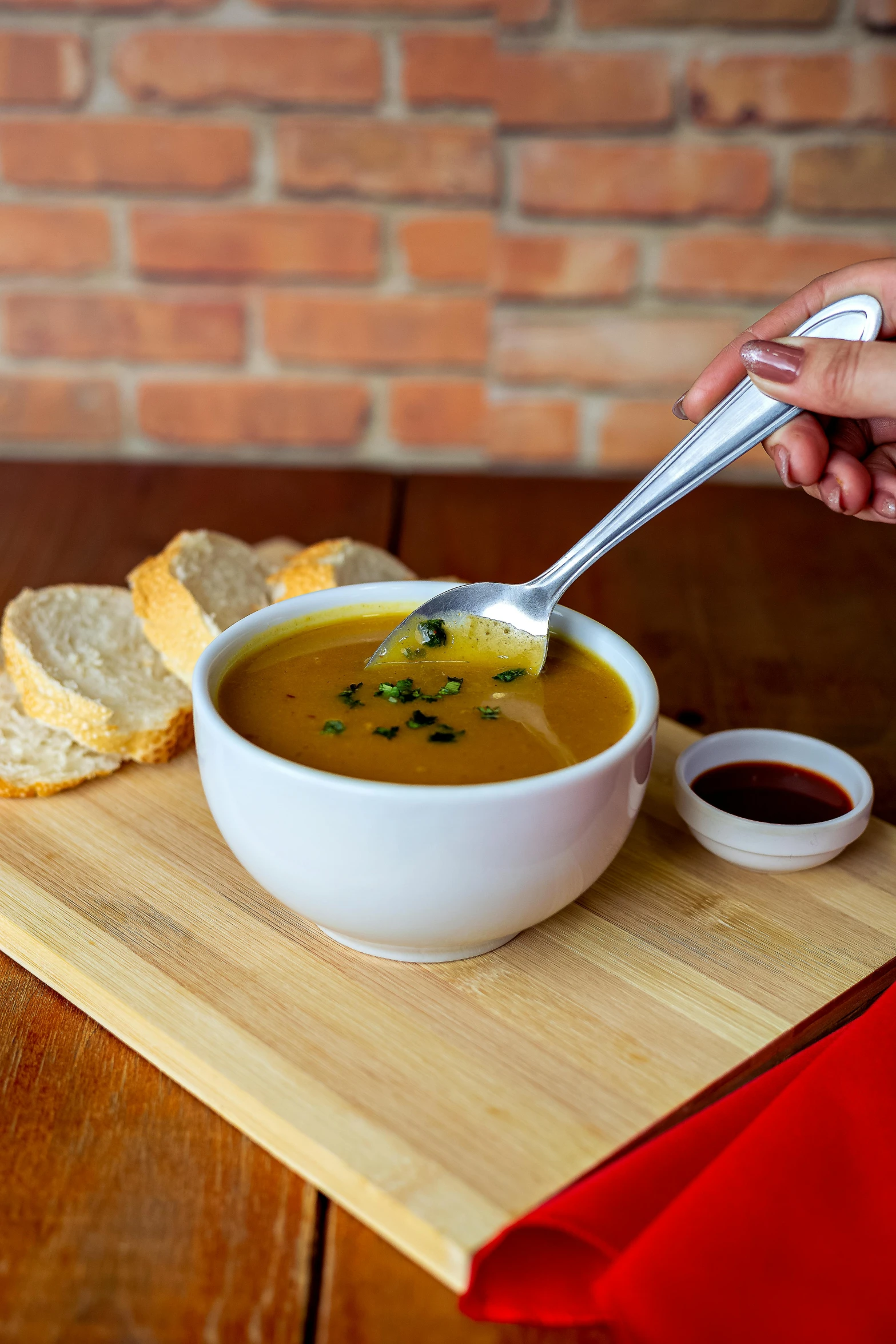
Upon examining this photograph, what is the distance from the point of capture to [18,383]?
3068 millimetres

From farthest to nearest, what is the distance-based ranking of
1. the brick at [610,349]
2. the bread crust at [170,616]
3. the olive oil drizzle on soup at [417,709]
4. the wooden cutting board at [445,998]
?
the brick at [610,349]
the bread crust at [170,616]
the olive oil drizzle on soup at [417,709]
the wooden cutting board at [445,998]

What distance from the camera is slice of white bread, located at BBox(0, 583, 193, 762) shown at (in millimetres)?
1615

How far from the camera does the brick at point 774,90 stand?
262 cm

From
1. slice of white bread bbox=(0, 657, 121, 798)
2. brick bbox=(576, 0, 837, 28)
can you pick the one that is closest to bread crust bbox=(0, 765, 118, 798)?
slice of white bread bbox=(0, 657, 121, 798)

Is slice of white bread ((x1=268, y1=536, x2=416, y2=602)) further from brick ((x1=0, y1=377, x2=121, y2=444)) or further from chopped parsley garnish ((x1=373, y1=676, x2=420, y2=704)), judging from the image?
brick ((x1=0, y1=377, x2=121, y2=444))

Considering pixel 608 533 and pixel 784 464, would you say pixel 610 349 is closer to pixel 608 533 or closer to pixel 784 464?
pixel 784 464

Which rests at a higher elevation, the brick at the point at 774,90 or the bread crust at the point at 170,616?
the brick at the point at 774,90

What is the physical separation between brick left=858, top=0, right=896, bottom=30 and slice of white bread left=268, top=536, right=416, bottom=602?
5.27 ft

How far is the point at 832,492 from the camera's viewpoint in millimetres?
1615

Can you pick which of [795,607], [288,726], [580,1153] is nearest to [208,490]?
[795,607]

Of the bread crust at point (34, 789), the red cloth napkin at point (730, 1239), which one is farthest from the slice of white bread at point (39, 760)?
the red cloth napkin at point (730, 1239)

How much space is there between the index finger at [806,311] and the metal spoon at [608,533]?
155mm

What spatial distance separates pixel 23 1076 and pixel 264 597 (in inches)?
36.4

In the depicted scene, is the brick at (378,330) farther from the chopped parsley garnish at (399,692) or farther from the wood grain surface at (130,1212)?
the wood grain surface at (130,1212)
